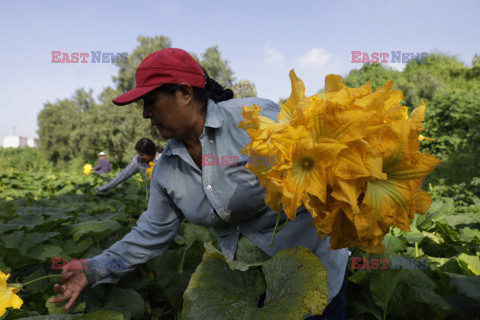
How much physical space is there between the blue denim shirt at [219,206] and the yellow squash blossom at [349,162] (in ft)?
2.42

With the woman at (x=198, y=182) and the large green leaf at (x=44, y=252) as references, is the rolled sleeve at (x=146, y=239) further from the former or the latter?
the large green leaf at (x=44, y=252)

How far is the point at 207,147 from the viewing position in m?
1.85

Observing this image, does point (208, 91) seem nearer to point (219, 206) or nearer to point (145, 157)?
point (219, 206)

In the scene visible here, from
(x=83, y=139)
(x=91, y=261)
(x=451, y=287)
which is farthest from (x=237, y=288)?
(x=83, y=139)

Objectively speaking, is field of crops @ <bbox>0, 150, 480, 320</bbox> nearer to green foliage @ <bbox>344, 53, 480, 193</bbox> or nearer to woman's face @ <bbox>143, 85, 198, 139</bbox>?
woman's face @ <bbox>143, 85, 198, 139</bbox>

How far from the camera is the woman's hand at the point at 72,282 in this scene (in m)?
1.78

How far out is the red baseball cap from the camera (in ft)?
5.57

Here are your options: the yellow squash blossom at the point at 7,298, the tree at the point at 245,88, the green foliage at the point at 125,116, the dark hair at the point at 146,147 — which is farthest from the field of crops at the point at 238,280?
the tree at the point at 245,88

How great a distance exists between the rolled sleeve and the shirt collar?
0.27 meters

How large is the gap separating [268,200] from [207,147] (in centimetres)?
105

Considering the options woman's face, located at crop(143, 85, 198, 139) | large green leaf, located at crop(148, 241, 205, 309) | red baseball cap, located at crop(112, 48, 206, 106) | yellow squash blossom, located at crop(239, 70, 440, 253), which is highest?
red baseball cap, located at crop(112, 48, 206, 106)

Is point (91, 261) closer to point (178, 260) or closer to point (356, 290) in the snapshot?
point (178, 260)

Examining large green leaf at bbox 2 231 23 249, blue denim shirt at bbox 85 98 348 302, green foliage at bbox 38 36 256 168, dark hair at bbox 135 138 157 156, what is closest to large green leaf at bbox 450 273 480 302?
blue denim shirt at bbox 85 98 348 302

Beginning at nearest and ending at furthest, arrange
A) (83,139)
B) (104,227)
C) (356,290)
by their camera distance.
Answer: (356,290) → (104,227) → (83,139)
